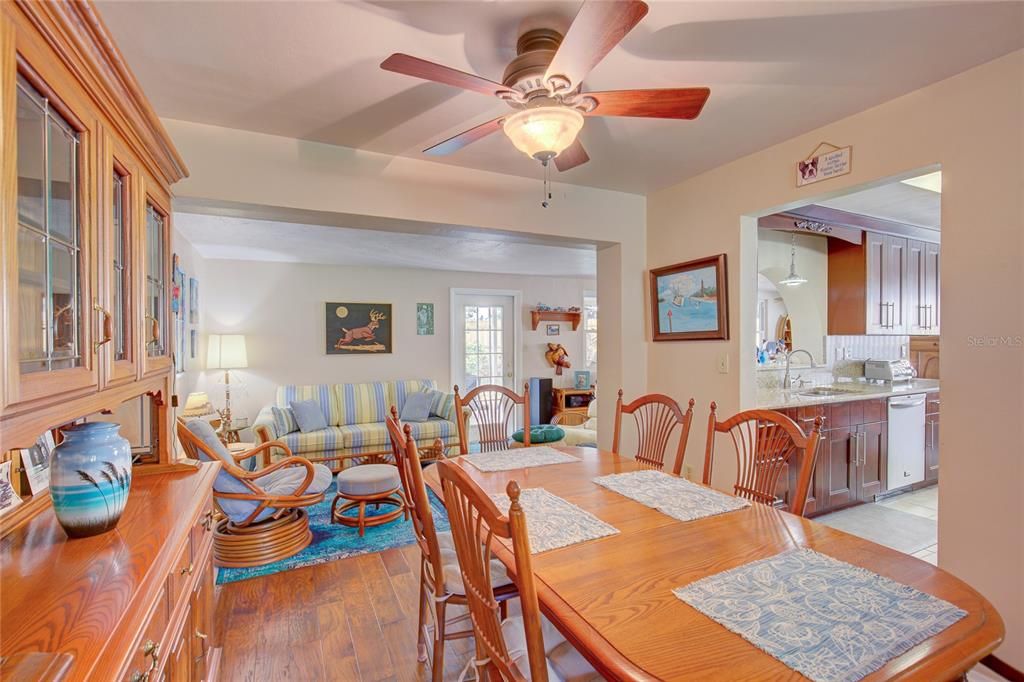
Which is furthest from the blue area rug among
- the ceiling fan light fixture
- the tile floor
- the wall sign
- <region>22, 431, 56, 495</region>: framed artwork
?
the tile floor

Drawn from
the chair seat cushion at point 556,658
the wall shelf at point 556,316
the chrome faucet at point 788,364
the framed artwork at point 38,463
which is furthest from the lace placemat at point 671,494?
the wall shelf at point 556,316

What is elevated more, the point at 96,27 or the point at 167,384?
the point at 96,27

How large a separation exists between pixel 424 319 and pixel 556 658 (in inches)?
201

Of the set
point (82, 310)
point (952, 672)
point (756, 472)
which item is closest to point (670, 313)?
point (756, 472)

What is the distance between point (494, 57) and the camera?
172 cm

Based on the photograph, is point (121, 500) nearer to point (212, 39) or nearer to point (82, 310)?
point (82, 310)

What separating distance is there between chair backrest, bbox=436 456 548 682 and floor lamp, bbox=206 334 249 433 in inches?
175

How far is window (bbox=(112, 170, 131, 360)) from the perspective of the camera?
4.08ft

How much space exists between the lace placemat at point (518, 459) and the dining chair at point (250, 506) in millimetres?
1293

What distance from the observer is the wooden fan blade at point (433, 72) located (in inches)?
49.6

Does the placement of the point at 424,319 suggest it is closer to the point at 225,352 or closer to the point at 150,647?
the point at 225,352

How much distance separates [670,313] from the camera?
10.9ft

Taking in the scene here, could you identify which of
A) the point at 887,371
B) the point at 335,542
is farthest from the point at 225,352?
the point at 887,371

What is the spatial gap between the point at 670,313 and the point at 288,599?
9.56 ft
